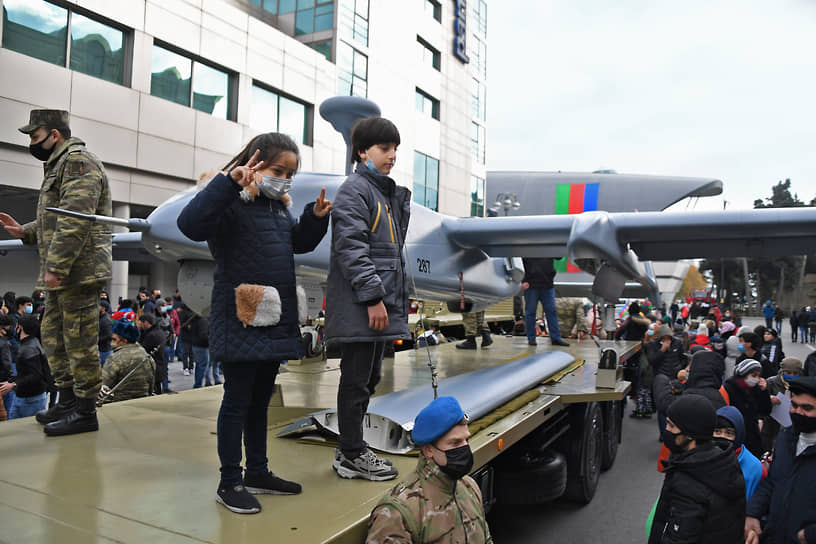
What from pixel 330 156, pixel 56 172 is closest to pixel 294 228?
pixel 56 172

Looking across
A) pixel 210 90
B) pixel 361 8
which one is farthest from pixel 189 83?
pixel 361 8

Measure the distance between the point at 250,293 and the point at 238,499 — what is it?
78cm

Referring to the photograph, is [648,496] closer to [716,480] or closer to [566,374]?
[566,374]

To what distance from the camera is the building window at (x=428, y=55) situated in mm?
26594

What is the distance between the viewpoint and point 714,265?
198ft

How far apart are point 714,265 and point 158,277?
2218 inches

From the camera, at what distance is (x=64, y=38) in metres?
14.2

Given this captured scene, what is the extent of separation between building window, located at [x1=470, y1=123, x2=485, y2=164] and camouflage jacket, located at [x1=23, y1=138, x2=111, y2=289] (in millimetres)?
29567

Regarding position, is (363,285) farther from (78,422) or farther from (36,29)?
(36,29)

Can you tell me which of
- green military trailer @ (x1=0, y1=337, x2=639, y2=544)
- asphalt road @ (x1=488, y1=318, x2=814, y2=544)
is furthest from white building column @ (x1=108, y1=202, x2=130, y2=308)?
asphalt road @ (x1=488, y1=318, x2=814, y2=544)

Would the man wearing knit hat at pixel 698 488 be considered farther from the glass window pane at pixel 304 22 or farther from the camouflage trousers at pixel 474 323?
the glass window pane at pixel 304 22

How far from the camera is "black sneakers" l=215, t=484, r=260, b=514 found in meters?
2.20

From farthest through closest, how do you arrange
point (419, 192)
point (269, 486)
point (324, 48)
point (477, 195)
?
1. point (477, 195)
2. point (419, 192)
3. point (324, 48)
4. point (269, 486)

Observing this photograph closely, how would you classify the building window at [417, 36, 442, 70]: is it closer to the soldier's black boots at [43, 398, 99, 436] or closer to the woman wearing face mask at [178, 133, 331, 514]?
the soldier's black boots at [43, 398, 99, 436]
